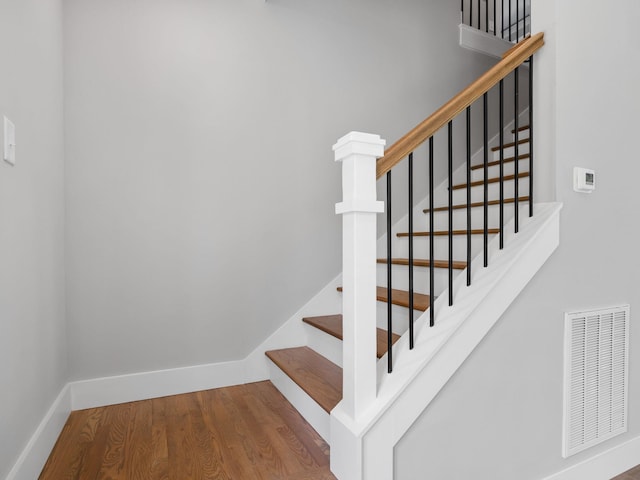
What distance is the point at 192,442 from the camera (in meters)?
1.65

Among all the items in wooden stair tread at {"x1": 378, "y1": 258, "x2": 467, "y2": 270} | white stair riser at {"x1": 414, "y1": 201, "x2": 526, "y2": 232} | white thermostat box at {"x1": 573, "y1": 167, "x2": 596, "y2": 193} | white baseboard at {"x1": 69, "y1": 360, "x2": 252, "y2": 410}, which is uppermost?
white thermostat box at {"x1": 573, "y1": 167, "x2": 596, "y2": 193}

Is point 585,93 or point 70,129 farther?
point 70,129

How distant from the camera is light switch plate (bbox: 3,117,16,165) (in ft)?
3.91

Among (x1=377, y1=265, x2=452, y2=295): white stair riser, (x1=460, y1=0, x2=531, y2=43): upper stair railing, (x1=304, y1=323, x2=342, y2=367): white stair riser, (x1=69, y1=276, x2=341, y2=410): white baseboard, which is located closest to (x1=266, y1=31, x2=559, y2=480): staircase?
(x1=377, y1=265, x2=452, y2=295): white stair riser

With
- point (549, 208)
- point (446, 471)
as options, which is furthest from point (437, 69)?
point (446, 471)

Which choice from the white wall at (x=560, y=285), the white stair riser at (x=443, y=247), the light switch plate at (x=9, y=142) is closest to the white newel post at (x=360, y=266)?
the white wall at (x=560, y=285)

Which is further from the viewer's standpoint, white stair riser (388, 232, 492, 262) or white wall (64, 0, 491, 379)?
white wall (64, 0, 491, 379)

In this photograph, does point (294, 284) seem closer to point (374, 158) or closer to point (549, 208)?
point (374, 158)

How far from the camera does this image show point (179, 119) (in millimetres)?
2180

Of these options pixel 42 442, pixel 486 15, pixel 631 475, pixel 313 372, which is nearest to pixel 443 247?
pixel 313 372

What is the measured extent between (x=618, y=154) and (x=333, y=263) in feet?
5.28

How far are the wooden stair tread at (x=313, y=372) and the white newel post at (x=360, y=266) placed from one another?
346mm

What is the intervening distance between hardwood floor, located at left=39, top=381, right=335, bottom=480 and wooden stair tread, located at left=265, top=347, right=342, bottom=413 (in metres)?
0.18

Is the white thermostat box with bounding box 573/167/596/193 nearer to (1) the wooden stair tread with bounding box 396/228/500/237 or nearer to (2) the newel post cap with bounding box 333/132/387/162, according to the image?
(1) the wooden stair tread with bounding box 396/228/500/237
